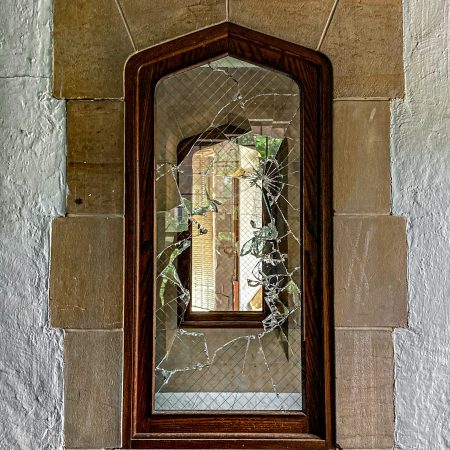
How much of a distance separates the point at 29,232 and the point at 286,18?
3.83ft

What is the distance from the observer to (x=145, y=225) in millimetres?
1767

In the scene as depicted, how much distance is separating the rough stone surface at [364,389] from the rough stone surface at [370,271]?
0.06m

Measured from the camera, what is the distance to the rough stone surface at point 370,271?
1.72 meters

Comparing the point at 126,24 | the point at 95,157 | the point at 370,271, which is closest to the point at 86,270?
the point at 95,157

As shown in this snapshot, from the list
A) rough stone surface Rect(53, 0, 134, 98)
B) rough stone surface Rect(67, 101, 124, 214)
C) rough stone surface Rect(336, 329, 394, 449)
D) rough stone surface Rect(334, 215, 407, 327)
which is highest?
rough stone surface Rect(53, 0, 134, 98)

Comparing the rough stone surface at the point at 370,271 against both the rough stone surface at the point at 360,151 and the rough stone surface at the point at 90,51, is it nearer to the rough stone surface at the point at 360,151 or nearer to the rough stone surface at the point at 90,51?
the rough stone surface at the point at 360,151

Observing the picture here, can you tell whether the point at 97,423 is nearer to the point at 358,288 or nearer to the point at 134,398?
the point at 134,398

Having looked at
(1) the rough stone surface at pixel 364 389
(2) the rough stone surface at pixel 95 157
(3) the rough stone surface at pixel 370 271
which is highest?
(2) the rough stone surface at pixel 95 157

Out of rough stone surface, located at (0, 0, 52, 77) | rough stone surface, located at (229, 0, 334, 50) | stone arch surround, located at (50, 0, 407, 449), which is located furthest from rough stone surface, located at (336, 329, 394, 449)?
rough stone surface, located at (0, 0, 52, 77)

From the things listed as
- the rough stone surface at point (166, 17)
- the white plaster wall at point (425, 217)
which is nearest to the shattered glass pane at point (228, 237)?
the rough stone surface at point (166, 17)

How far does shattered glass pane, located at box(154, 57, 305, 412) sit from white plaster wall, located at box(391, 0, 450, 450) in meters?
0.36

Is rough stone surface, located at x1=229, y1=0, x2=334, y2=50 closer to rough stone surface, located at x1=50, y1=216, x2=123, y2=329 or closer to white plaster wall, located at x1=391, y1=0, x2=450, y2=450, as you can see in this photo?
white plaster wall, located at x1=391, y1=0, x2=450, y2=450

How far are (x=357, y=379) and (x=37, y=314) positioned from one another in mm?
1126

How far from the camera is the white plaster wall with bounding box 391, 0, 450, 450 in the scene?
1.72 metres
